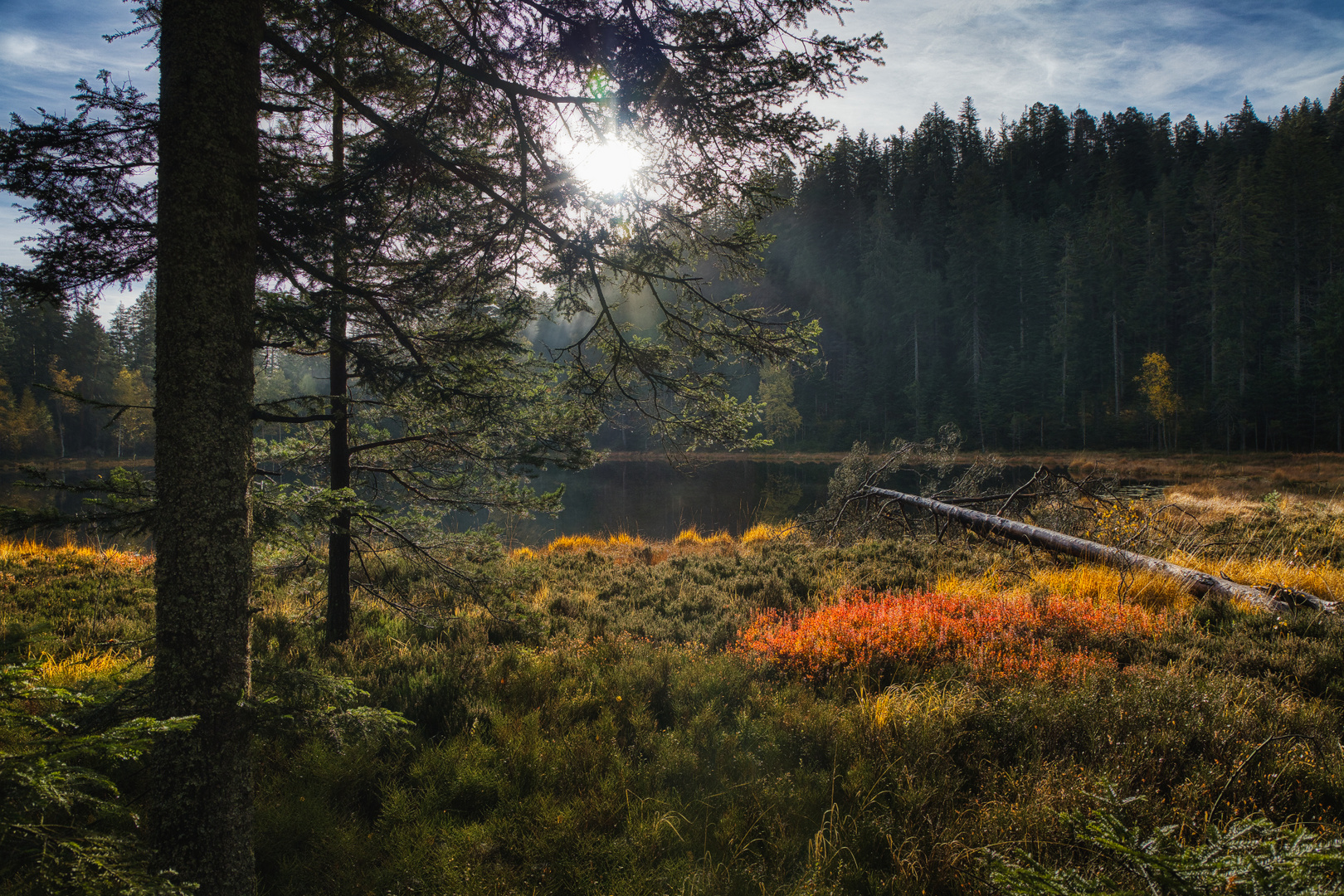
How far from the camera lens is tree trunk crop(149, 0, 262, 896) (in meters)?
2.52

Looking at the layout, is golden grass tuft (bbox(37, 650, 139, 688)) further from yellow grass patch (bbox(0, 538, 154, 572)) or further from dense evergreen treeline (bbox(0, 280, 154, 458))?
dense evergreen treeline (bbox(0, 280, 154, 458))

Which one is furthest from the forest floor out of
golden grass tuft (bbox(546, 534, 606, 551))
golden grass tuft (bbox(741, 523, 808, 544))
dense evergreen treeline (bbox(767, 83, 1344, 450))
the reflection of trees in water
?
dense evergreen treeline (bbox(767, 83, 1344, 450))

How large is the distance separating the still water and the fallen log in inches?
333

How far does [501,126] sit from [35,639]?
6983 mm

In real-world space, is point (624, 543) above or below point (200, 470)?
below

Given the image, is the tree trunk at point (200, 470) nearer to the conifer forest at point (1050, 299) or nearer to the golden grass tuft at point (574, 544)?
the golden grass tuft at point (574, 544)

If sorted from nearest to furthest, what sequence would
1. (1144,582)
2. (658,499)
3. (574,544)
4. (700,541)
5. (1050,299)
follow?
(1144,582)
(574,544)
(700,541)
(658,499)
(1050,299)

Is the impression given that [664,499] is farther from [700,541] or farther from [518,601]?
[518,601]

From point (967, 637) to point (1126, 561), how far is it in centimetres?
404

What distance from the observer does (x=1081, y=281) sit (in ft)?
157

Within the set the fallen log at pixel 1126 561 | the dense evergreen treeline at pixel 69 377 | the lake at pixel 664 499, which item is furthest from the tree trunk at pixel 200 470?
the dense evergreen treeline at pixel 69 377

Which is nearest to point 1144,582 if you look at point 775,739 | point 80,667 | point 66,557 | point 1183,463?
point 775,739

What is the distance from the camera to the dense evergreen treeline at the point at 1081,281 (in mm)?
41500

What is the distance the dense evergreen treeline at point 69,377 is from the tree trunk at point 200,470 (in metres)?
51.2
